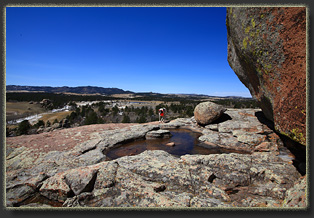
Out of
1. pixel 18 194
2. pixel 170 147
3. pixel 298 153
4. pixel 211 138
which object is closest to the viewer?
pixel 18 194

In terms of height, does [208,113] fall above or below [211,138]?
above

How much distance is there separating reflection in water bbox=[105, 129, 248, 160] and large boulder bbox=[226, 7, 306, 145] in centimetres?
467

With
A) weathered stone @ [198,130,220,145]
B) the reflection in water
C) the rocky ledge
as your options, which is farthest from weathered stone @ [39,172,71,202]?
weathered stone @ [198,130,220,145]

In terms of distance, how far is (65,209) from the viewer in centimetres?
286

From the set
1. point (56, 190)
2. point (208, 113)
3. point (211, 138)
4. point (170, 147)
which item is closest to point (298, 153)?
point (211, 138)

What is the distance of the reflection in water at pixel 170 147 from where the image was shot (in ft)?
26.2

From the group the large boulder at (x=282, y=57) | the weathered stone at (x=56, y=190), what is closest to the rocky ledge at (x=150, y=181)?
the weathered stone at (x=56, y=190)

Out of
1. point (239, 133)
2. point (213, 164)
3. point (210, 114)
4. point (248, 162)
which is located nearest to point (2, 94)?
point (213, 164)

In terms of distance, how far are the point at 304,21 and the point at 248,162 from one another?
4.73m

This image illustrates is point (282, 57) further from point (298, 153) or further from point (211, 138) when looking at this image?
point (211, 138)

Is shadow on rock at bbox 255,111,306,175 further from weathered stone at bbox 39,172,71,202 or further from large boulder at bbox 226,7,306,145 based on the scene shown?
weathered stone at bbox 39,172,71,202

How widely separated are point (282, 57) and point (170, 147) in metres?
6.89

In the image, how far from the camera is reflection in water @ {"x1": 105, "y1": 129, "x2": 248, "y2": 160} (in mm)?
7998

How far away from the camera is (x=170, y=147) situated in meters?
8.85
